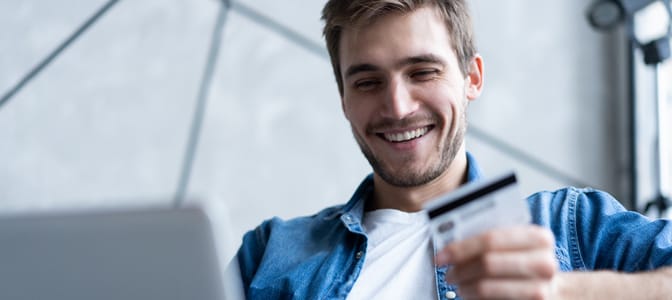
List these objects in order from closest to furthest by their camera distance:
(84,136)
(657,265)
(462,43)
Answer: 1. (657,265)
2. (462,43)
3. (84,136)

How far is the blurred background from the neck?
2.88 feet

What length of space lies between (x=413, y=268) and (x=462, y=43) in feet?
1.33

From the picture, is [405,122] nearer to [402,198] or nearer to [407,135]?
[407,135]

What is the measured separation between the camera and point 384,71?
124 cm

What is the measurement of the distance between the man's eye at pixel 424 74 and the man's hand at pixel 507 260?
636 mm

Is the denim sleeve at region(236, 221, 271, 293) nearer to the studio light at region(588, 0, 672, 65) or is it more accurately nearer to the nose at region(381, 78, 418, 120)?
the nose at region(381, 78, 418, 120)

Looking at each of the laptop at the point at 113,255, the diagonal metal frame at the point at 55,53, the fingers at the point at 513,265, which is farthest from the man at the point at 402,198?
the diagonal metal frame at the point at 55,53

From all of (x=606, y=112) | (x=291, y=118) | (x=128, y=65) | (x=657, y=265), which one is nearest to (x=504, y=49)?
(x=606, y=112)

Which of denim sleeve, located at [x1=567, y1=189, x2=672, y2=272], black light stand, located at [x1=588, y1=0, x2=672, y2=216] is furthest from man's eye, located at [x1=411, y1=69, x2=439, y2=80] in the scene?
black light stand, located at [x1=588, y1=0, x2=672, y2=216]

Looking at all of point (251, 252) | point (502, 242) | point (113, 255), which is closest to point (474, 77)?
point (251, 252)

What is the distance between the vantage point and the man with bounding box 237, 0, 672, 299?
1125 millimetres

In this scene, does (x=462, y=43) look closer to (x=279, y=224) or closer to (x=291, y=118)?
(x=279, y=224)

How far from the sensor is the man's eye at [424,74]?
125 cm

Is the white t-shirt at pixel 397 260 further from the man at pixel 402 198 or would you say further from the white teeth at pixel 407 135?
the white teeth at pixel 407 135
